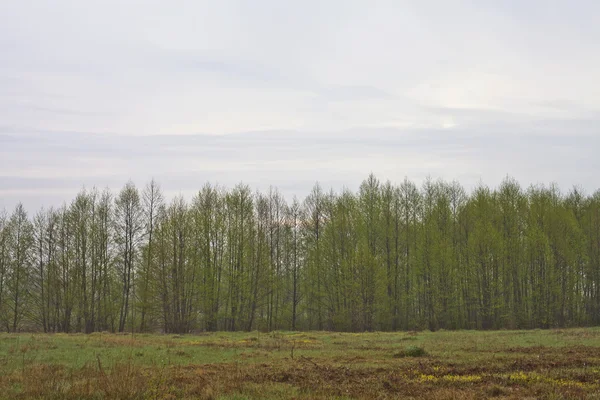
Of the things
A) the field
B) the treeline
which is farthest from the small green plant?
the treeline

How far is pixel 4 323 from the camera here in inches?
2141

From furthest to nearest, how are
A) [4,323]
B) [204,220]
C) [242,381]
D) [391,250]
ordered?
[391,250] → [204,220] → [4,323] → [242,381]

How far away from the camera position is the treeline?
184 feet

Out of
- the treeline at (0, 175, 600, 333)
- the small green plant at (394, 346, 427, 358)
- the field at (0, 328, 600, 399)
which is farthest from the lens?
the treeline at (0, 175, 600, 333)

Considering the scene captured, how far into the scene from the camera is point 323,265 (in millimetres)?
62188

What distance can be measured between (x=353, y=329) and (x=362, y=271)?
24.9 feet

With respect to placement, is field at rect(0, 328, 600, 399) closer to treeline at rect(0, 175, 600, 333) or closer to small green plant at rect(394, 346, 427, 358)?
small green plant at rect(394, 346, 427, 358)

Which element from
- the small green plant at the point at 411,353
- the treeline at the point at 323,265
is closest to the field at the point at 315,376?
the small green plant at the point at 411,353

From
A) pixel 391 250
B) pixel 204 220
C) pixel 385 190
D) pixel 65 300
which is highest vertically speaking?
pixel 385 190

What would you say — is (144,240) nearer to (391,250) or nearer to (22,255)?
(22,255)

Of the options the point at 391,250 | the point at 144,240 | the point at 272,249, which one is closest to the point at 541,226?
the point at 391,250

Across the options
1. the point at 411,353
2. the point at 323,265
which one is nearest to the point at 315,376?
the point at 411,353

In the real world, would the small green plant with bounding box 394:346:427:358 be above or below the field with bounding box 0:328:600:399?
below

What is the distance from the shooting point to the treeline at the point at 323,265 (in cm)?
5609
